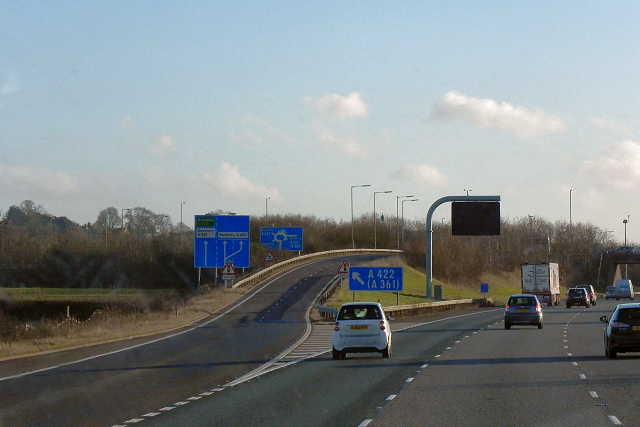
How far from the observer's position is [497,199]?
173 feet

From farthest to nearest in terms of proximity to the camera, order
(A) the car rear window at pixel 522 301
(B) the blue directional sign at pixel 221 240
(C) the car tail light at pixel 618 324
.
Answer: (B) the blue directional sign at pixel 221 240, (A) the car rear window at pixel 522 301, (C) the car tail light at pixel 618 324

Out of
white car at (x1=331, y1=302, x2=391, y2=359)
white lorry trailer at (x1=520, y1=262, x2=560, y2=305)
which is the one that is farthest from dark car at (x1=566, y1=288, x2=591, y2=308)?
white car at (x1=331, y1=302, x2=391, y2=359)

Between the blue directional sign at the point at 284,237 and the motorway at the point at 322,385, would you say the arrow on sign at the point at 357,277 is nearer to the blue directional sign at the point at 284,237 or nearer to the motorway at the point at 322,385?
the motorway at the point at 322,385

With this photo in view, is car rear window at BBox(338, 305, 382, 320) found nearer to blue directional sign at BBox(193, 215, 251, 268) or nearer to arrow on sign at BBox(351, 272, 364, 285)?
arrow on sign at BBox(351, 272, 364, 285)

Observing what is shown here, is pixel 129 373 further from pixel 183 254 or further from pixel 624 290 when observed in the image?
pixel 624 290

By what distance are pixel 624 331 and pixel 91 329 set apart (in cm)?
2087

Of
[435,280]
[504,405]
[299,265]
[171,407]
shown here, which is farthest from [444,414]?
[435,280]

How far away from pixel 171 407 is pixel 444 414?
14.5 ft

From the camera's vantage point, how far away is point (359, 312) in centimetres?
2495

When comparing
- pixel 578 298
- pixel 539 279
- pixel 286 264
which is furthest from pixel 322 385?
pixel 286 264

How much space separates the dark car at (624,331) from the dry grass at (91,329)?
1672 cm

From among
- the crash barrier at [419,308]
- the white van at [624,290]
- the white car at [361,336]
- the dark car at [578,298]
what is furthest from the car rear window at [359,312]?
the white van at [624,290]

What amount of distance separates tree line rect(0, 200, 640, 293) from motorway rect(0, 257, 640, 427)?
5070cm

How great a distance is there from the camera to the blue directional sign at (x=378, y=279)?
4881 cm
